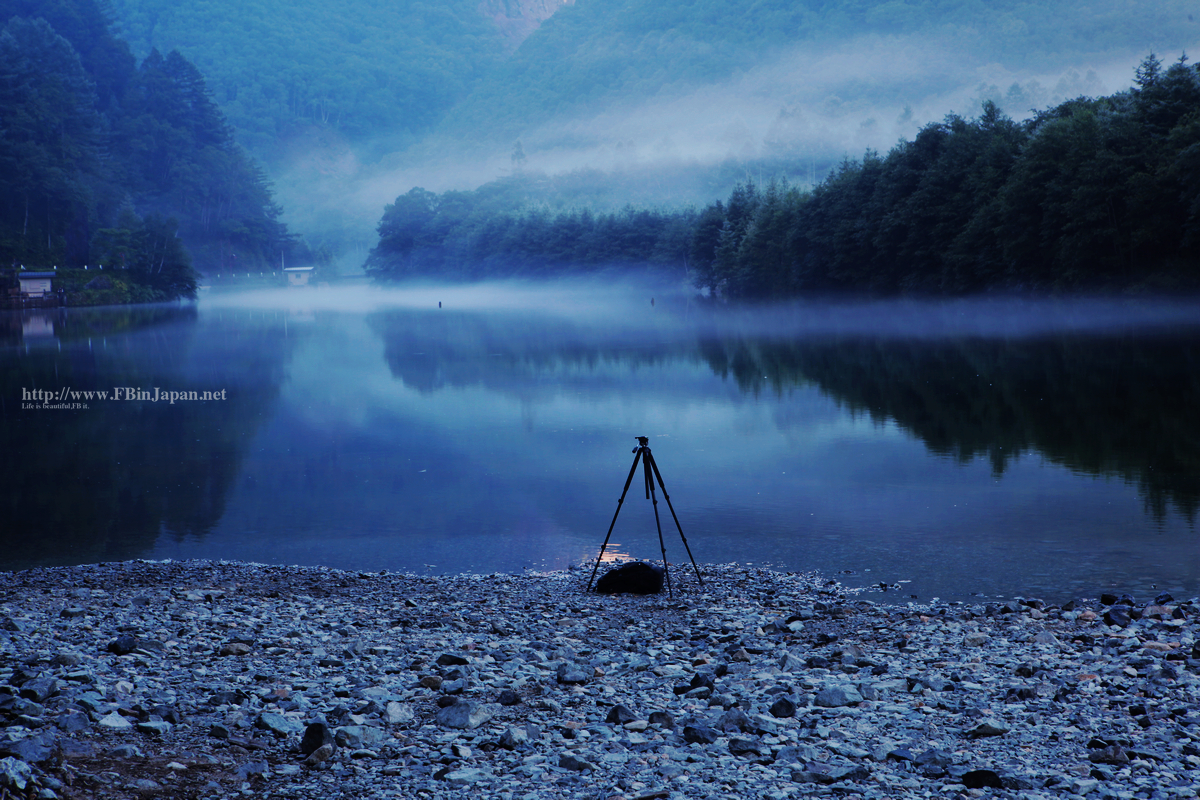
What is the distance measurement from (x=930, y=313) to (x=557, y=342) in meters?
30.3

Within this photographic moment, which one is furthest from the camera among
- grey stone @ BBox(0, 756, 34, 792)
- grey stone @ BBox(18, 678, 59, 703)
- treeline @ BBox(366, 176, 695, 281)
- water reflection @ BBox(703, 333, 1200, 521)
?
treeline @ BBox(366, 176, 695, 281)

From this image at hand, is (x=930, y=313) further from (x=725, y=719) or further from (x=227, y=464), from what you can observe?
(x=725, y=719)

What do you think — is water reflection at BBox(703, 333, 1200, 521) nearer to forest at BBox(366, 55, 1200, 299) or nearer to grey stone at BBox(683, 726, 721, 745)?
grey stone at BBox(683, 726, 721, 745)

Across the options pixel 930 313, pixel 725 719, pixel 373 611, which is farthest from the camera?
pixel 930 313

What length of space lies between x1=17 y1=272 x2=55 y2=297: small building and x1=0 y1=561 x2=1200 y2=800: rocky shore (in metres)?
116

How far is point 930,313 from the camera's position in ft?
235

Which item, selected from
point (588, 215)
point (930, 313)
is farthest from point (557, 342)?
point (588, 215)

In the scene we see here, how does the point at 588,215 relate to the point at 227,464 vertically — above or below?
above

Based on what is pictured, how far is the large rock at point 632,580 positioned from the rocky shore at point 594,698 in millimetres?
592

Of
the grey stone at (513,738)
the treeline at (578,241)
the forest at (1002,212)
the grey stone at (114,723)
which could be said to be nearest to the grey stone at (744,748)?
the grey stone at (513,738)

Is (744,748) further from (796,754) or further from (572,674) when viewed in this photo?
(572,674)

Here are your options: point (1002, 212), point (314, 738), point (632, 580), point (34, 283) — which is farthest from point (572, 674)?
point (34, 283)

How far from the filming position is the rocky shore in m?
6.34

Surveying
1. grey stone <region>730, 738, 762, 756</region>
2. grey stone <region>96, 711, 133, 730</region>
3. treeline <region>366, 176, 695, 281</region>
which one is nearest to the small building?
treeline <region>366, 176, 695, 281</region>
